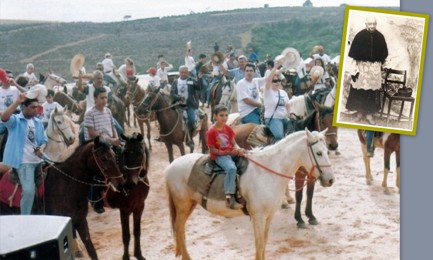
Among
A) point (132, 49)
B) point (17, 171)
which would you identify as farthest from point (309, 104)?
point (132, 49)

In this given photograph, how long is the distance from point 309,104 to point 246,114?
1.22m

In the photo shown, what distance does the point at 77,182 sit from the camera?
7.34 metres

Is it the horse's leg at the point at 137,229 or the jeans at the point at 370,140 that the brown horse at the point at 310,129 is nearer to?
the jeans at the point at 370,140

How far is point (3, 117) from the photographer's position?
6.98 metres

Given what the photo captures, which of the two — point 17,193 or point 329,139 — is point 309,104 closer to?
point 329,139

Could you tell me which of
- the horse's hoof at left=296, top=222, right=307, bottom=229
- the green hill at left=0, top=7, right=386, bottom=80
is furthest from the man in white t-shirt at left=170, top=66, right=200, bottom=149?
the green hill at left=0, top=7, right=386, bottom=80

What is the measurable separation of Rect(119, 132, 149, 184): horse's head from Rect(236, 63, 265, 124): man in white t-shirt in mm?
3469

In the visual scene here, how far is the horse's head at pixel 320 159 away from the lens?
7.46 meters

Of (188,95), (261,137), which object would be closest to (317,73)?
(188,95)

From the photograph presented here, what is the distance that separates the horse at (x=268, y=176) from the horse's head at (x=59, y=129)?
3.05m

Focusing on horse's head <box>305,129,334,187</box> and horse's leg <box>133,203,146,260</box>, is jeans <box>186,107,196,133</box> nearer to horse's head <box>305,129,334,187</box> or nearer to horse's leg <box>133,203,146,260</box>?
horse's leg <box>133,203,146,260</box>

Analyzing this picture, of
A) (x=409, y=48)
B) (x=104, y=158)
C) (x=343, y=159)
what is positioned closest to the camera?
(x=409, y=48)

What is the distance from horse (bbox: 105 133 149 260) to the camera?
753 cm

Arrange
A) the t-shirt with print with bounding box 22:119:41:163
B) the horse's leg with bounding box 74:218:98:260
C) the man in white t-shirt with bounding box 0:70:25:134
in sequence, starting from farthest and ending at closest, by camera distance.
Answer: the man in white t-shirt with bounding box 0:70:25:134 → the horse's leg with bounding box 74:218:98:260 → the t-shirt with print with bounding box 22:119:41:163
